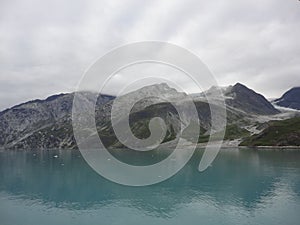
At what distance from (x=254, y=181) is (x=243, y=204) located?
2786 centimetres

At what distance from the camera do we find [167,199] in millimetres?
71062

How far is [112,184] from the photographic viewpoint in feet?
309

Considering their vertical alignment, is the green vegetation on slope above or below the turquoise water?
above

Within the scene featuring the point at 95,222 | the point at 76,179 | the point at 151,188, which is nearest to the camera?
the point at 95,222

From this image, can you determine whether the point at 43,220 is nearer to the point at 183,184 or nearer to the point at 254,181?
the point at 183,184

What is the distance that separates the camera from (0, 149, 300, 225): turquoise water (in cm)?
5569

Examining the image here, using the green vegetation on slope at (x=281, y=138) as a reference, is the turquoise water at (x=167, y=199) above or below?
below

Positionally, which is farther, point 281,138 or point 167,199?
point 281,138

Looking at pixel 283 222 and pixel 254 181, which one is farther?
pixel 254 181

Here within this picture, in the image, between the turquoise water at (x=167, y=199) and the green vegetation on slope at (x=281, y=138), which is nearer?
the turquoise water at (x=167, y=199)

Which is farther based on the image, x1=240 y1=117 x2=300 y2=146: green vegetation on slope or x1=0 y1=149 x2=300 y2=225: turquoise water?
x1=240 y1=117 x2=300 y2=146: green vegetation on slope

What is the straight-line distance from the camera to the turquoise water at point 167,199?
55.7 metres

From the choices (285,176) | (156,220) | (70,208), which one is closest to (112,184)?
(70,208)

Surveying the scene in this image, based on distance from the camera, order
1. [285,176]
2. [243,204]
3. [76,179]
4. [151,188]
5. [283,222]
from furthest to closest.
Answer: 1. [76,179]
2. [285,176]
3. [151,188]
4. [243,204]
5. [283,222]
